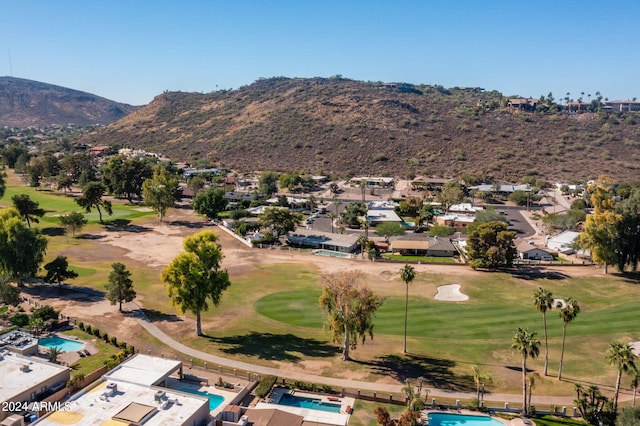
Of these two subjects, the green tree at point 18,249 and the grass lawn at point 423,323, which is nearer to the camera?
the grass lawn at point 423,323

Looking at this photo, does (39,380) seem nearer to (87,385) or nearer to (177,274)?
(87,385)

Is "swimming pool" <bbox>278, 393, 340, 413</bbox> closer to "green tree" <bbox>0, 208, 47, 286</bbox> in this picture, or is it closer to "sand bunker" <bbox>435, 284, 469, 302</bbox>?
"sand bunker" <bbox>435, 284, 469, 302</bbox>

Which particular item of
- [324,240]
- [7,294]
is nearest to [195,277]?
[7,294]

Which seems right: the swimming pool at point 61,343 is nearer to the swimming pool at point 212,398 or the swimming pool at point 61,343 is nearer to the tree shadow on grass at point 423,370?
the swimming pool at point 212,398

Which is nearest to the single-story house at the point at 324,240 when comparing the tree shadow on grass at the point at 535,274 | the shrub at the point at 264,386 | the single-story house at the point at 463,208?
the tree shadow on grass at the point at 535,274

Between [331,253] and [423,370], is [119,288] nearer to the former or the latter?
[423,370]

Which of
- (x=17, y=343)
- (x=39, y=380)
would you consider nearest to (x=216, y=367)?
(x=39, y=380)
